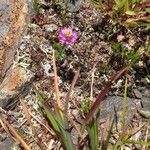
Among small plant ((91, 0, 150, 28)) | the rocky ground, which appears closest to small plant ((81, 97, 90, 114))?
the rocky ground

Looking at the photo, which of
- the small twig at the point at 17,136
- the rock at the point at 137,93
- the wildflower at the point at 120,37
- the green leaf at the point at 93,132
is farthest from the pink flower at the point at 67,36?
the green leaf at the point at 93,132

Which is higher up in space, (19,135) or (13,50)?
(13,50)

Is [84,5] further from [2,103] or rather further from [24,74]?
[2,103]

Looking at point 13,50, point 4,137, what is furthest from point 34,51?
point 4,137

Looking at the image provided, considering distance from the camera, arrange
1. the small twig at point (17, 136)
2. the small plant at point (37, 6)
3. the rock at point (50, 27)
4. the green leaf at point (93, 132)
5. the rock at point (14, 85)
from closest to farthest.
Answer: the green leaf at point (93, 132), the small twig at point (17, 136), the rock at point (14, 85), the small plant at point (37, 6), the rock at point (50, 27)

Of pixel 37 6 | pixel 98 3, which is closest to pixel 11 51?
pixel 37 6

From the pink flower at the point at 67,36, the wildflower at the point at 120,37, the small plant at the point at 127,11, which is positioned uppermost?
the pink flower at the point at 67,36

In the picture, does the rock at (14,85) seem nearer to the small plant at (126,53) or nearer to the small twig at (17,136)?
the small twig at (17,136)
